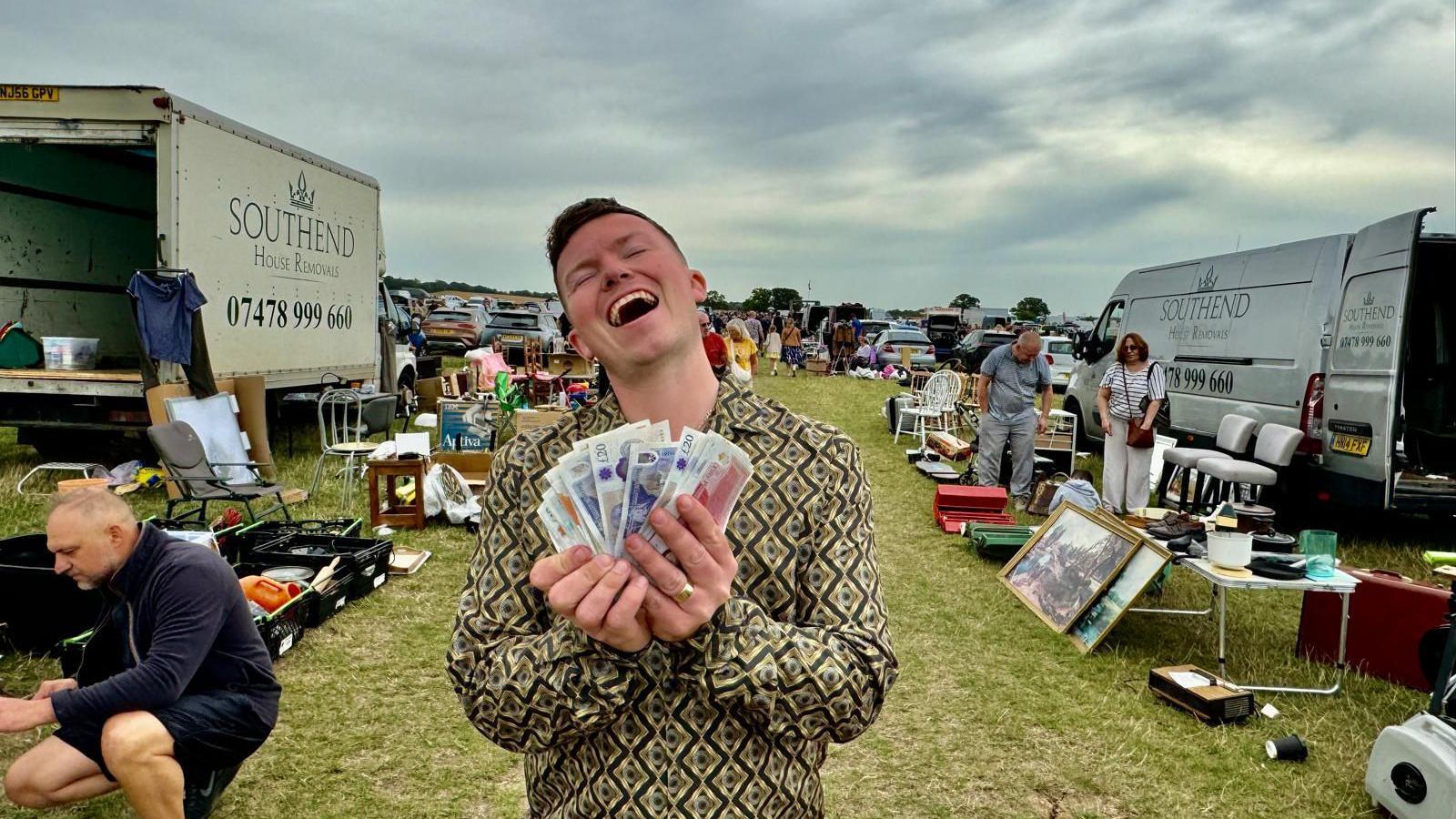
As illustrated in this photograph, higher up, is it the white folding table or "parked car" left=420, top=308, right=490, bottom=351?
"parked car" left=420, top=308, right=490, bottom=351

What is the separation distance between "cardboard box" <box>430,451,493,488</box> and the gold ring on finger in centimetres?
764

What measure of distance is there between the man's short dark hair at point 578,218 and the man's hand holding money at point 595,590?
547mm

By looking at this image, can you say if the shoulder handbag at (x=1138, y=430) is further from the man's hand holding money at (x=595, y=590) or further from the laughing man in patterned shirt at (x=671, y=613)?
the man's hand holding money at (x=595, y=590)

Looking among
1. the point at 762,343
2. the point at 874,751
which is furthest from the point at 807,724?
the point at 762,343

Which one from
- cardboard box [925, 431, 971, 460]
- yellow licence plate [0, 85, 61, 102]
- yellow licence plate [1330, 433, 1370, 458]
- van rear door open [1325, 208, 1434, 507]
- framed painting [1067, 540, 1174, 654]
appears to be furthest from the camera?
cardboard box [925, 431, 971, 460]

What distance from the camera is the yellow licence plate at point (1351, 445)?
22.1ft

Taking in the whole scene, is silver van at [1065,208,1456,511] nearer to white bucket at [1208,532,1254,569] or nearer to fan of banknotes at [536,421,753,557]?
white bucket at [1208,532,1254,569]

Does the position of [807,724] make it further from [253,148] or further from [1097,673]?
[253,148]

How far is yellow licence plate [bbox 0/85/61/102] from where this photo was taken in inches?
280

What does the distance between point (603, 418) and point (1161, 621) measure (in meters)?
5.68

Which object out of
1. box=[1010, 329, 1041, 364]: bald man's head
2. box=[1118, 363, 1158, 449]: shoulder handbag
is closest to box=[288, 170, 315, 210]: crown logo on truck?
box=[1010, 329, 1041, 364]: bald man's head

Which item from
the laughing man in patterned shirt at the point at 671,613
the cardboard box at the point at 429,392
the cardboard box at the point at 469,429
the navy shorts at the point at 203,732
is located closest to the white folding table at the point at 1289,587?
the laughing man in patterned shirt at the point at 671,613

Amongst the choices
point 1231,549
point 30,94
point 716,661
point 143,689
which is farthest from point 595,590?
point 30,94

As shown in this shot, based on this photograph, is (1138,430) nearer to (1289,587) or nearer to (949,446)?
(1289,587)
